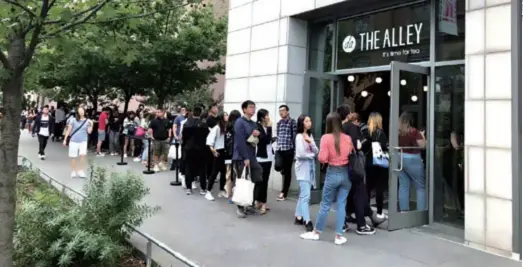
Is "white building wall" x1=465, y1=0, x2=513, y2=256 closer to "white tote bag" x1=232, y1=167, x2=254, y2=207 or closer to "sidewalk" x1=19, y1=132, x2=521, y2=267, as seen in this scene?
"sidewalk" x1=19, y1=132, x2=521, y2=267

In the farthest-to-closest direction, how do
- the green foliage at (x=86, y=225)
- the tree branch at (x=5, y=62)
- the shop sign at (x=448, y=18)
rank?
the shop sign at (x=448, y=18), the green foliage at (x=86, y=225), the tree branch at (x=5, y=62)

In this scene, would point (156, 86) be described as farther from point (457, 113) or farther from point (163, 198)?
point (457, 113)

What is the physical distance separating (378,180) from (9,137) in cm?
521

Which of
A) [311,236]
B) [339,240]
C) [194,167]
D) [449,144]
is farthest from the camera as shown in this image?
[194,167]

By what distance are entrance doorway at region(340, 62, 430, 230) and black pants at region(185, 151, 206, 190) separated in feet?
11.7

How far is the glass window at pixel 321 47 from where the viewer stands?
28.8ft

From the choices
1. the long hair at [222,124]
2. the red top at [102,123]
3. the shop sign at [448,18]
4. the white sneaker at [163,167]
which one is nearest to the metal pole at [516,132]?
the shop sign at [448,18]

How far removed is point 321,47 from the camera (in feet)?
29.4

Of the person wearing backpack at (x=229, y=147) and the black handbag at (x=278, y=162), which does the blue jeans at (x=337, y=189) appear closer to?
the black handbag at (x=278, y=162)

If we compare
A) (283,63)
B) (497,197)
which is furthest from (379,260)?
(283,63)

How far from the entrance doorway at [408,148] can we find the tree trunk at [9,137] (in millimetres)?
4770

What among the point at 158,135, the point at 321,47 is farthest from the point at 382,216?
the point at 158,135

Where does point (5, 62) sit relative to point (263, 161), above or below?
above

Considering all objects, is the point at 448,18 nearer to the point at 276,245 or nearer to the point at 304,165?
the point at 304,165
